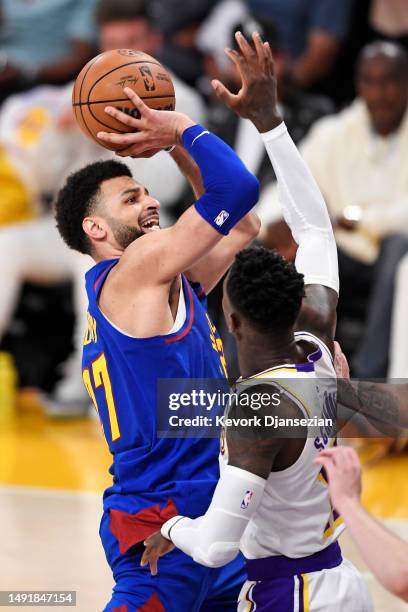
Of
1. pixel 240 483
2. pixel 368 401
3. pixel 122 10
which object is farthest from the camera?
pixel 122 10

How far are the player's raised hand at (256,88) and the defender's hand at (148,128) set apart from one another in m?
0.18

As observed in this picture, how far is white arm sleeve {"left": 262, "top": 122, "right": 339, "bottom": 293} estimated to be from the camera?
3580 millimetres

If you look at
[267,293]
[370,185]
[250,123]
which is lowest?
[267,293]

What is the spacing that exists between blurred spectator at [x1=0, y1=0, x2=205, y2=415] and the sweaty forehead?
414 centimetres

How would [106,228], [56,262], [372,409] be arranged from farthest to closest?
1. [56,262]
2. [106,228]
3. [372,409]

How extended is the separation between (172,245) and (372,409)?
0.78m

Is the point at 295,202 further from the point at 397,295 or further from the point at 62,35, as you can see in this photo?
the point at 62,35

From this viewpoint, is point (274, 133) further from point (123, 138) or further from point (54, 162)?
point (54, 162)

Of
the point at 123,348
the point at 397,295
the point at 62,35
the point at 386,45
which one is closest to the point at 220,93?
the point at 123,348

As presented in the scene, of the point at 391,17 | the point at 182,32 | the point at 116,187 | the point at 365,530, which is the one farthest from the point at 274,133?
the point at 182,32

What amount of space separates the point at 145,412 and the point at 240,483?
2.16ft

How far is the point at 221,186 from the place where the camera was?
347 centimetres

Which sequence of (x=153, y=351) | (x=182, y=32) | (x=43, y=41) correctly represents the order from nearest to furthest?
(x=153, y=351) → (x=182, y=32) → (x=43, y=41)

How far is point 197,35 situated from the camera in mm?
8898
